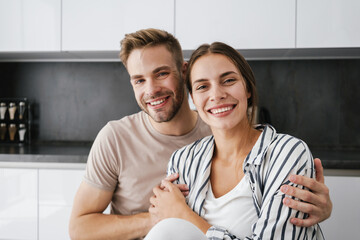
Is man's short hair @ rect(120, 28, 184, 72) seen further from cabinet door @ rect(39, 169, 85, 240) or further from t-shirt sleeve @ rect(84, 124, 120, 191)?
cabinet door @ rect(39, 169, 85, 240)

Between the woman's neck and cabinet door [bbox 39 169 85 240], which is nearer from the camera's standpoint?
the woman's neck

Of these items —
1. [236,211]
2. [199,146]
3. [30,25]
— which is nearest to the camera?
[236,211]

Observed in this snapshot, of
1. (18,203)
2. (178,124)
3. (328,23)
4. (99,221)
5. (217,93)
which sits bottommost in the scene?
(18,203)

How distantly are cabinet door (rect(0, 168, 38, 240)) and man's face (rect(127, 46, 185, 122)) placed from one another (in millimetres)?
1072

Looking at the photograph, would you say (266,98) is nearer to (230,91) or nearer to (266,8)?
(266,8)

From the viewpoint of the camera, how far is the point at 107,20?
2.17m

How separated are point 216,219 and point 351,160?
116 centimetres

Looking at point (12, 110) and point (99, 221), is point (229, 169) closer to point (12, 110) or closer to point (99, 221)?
point (99, 221)

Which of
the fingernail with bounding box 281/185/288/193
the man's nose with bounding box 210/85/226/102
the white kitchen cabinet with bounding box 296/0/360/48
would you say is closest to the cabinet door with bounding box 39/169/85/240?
the man's nose with bounding box 210/85/226/102

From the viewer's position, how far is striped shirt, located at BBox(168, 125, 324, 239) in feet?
2.72

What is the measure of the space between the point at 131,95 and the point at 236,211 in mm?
1750

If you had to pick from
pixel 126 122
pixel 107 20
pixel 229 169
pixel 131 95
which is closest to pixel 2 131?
pixel 131 95

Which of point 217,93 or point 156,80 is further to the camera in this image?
point 156,80

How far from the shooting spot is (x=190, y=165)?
109cm
